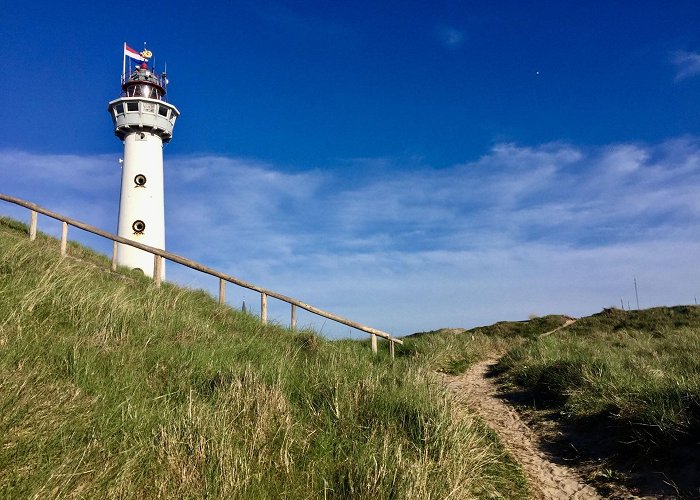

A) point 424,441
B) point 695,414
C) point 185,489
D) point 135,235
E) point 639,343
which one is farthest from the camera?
point 135,235

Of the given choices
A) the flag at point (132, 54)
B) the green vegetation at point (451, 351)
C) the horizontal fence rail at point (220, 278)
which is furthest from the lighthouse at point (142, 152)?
the green vegetation at point (451, 351)

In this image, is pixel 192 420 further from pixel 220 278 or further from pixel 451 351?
pixel 451 351

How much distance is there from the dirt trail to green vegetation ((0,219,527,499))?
27cm

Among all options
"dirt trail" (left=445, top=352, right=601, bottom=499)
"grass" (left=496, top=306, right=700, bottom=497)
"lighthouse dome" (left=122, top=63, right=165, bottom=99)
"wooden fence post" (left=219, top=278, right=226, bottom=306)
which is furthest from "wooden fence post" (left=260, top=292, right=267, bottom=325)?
"lighthouse dome" (left=122, top=63, right=165, bottom=99)

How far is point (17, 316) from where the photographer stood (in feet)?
18.1

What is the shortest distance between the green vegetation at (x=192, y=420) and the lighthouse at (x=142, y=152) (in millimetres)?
19352

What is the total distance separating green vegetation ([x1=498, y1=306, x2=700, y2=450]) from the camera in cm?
554

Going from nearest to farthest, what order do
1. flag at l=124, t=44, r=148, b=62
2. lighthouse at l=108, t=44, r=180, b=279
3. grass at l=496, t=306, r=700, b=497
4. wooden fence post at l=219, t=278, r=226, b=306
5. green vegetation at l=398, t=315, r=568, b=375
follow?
grass at l=496, t=306, r=700, b=497 < green vegetation at l=398, t=315, r=568, b=375 < wooden fence post at l=219, t=278, r=226, b=306 < lighthouse at l=108, t=44, r=180, b=279 < flag at l=124, t=44, r=148, b=62

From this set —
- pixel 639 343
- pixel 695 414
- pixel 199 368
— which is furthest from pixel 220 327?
pixel 639 343

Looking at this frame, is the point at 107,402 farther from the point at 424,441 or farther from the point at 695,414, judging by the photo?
the point at 695,414

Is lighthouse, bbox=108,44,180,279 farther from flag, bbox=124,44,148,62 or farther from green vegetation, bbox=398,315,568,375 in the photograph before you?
green vegetation, bbox=398,315,568,375

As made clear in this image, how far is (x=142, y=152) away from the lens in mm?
27375

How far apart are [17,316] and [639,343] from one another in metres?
14.6

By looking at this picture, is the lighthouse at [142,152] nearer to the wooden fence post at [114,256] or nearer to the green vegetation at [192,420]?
A: the wooden fence post at [114,256]
